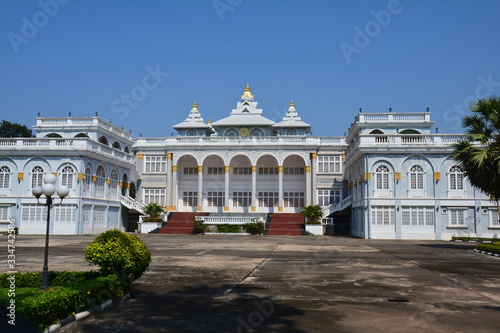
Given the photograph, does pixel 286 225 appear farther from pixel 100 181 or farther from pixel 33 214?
pixel 33 214

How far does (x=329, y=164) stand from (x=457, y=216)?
17.9 m

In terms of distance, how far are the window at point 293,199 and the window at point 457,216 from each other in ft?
64.4

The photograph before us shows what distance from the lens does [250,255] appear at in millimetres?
21594

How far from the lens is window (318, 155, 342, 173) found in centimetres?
5262

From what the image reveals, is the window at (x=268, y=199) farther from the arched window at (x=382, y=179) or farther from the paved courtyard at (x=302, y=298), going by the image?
the paved courtyard at (x=302, y=298)

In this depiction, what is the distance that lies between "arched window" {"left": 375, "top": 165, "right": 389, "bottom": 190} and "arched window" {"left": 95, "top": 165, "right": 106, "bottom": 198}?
86.0ft

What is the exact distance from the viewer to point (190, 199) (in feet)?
184

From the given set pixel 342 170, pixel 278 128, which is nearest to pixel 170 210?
pixel 278 128

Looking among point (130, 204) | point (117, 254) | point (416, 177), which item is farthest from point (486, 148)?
point (130, 204)

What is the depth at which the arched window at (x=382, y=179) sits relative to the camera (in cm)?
3828

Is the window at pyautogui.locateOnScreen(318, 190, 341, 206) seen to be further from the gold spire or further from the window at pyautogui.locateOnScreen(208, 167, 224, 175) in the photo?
the gold spire

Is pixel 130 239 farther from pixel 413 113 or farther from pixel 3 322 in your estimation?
pixel 413 113

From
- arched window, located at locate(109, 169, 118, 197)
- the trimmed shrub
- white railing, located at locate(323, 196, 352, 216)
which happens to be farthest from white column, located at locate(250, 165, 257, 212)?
the trimmed shrub

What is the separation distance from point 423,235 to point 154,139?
109 feet
